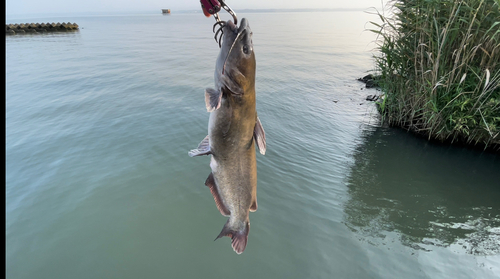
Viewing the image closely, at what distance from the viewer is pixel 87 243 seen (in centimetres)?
411

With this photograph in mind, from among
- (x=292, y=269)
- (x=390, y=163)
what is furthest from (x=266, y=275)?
(x=390, y=163)

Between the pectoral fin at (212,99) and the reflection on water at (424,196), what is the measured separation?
161 inches

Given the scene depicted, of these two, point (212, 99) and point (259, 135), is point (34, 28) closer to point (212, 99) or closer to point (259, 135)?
point (212, 99)

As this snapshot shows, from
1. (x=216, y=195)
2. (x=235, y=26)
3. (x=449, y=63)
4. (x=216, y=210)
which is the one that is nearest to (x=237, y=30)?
(x=235, y=26)

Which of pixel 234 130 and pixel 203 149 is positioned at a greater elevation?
pixel 234 130

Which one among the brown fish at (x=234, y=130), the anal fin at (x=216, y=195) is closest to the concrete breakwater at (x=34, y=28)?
the anal fin at (x=216, y=195)

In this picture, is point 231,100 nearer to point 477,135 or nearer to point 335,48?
point 477,135

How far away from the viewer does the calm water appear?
397 centimetres

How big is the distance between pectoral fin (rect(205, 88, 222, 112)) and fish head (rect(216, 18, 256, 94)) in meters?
0.10

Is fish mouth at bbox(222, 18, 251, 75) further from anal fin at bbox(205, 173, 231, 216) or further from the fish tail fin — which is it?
the fish tail fin

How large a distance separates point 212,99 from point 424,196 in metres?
5.97

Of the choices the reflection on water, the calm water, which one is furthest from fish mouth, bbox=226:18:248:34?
the reflection on water

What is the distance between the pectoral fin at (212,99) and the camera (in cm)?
168

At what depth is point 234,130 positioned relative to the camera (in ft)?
6.09
